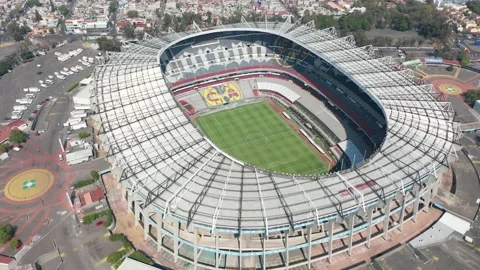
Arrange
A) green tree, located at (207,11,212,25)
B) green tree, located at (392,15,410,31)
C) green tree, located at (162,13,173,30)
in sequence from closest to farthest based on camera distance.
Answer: green tree, located at (392,15,410,31) → green tree, located at (162,13,173,30) → green tree, located at (207,11,212,25)

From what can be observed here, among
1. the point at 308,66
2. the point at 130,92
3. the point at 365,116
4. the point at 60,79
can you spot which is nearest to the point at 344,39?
the point at 308,66

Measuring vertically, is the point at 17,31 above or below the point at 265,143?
above

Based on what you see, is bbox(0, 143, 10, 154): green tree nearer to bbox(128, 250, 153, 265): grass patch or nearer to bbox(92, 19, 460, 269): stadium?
bbox(92, 19, 460, 269): stadium

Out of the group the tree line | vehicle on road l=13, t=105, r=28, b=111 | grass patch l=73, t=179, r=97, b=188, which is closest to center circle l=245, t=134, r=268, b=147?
grass patch l=73, t=179, r=97, b=188

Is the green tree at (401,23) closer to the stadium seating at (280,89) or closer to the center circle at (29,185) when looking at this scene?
the stadium seating at (280,89)

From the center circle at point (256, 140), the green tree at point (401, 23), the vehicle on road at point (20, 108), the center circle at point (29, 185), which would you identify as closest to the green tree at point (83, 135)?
the center circle at point (29, 185)

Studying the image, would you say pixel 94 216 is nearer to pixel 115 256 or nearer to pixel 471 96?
pixel 115 256

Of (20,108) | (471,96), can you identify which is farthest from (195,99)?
(471,96)
